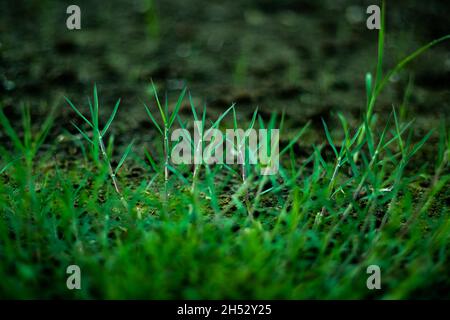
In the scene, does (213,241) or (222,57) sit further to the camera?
(222,57)

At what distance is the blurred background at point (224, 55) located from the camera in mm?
1895

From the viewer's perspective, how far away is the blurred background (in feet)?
6.22

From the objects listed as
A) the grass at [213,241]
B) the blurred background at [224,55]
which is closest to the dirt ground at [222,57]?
the blurred background at [224,55]

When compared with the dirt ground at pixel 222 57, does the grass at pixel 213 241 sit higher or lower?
lower

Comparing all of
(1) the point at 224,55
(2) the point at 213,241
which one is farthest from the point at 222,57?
(2) the point at 213,241

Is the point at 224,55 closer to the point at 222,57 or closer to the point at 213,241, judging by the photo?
the point at 222,57

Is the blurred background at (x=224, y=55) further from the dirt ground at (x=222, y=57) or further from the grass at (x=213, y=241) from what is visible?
the grass at (x=213, y=241)

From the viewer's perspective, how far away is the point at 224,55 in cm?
223

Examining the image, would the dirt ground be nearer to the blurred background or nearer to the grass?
the blurred background

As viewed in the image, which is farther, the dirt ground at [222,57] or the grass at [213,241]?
the dirt ground at [222,57]

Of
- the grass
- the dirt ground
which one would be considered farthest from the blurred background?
the grass

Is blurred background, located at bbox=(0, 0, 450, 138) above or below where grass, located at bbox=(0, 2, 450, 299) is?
above

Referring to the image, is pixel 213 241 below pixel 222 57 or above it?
below
